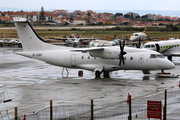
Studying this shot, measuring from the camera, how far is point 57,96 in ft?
67.3

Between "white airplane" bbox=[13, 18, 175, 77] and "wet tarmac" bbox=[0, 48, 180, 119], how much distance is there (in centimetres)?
126

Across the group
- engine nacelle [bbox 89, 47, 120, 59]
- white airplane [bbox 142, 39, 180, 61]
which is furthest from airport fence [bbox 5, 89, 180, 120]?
white airplane [bbox 142, 39, 180, 61]

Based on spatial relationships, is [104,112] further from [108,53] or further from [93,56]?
[93,56]

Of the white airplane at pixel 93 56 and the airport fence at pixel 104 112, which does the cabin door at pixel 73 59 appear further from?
the airport fence at pixel 104 112

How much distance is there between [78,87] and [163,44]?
20274 millimetres

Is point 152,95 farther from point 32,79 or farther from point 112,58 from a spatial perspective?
point 32,79

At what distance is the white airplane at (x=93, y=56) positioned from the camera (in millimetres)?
27688

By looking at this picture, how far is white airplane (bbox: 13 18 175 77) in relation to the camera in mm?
27688

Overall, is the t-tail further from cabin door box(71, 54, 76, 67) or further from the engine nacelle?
the engine nacelle

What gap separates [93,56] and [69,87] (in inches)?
205

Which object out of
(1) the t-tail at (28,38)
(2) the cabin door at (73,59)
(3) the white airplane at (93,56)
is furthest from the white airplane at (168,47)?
(1) the t-tail at (28,38)

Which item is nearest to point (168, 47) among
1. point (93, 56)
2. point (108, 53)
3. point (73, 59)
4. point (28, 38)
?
point (108, 53)

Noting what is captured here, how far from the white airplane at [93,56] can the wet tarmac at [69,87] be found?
126 cm

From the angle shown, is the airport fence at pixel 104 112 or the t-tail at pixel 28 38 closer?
the airport fence at pixel 104 112
